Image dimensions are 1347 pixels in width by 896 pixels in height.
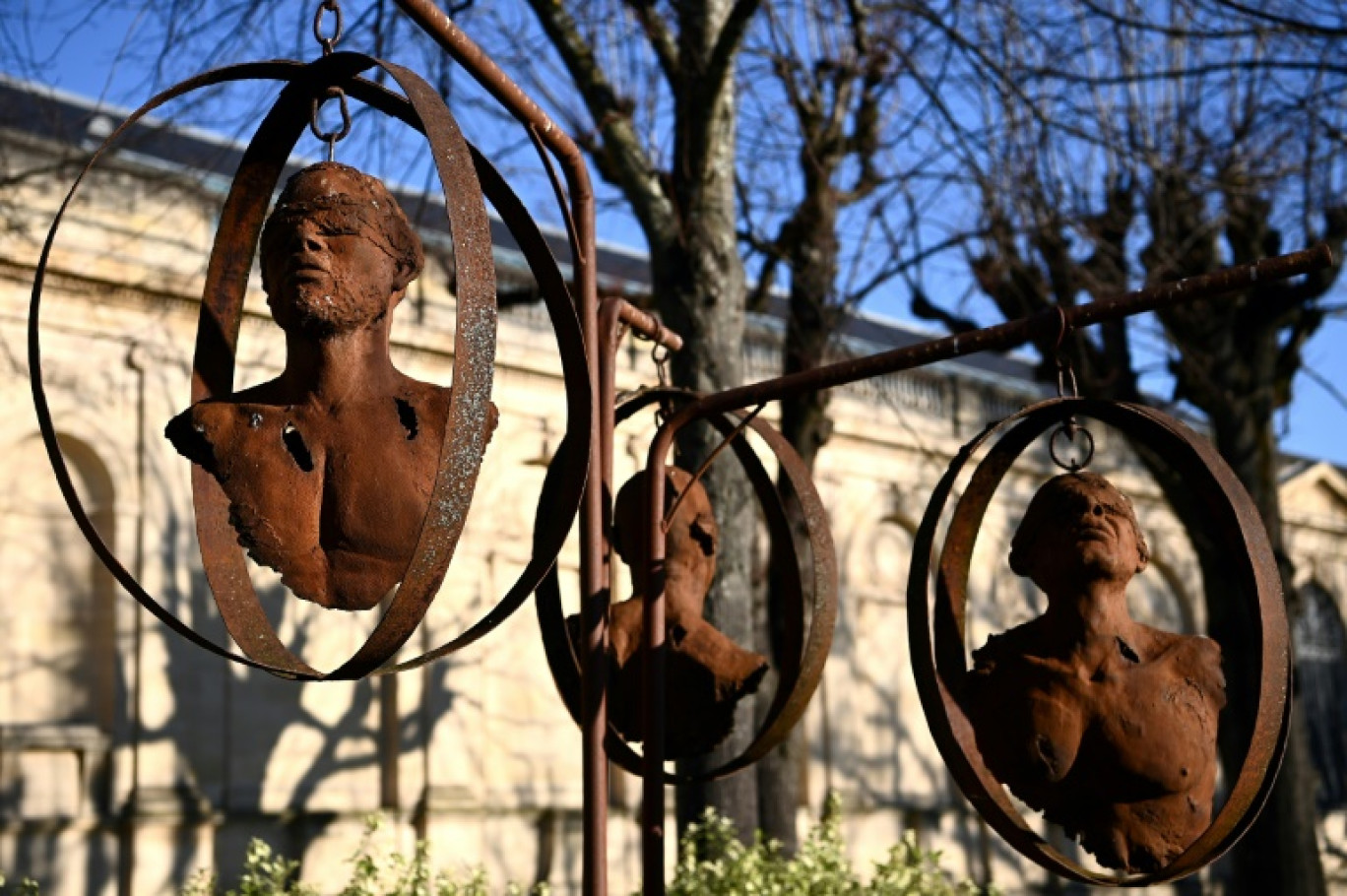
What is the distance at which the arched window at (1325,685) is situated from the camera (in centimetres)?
2400

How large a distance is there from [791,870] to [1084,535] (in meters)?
3.62

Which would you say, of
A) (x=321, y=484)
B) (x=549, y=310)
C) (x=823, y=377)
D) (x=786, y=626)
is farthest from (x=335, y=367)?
(x=786, y=626)

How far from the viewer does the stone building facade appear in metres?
12.2

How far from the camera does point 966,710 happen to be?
13.1 feet

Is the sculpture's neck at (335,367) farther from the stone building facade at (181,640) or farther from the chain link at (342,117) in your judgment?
the stone building facade at (181,640)

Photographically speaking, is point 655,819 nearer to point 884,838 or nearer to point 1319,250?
point 1319,250

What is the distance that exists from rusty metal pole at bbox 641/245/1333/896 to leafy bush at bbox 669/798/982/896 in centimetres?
235

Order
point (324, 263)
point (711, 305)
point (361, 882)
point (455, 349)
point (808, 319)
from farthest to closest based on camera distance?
1. point (808, 319)
2. point (711, 305)
3. point (361, 882)
4. point (324, 263)
5. point (455, 349)

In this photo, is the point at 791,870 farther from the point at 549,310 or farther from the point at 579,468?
the point at 549,310

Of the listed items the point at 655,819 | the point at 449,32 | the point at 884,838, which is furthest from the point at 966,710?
the point at 884,838

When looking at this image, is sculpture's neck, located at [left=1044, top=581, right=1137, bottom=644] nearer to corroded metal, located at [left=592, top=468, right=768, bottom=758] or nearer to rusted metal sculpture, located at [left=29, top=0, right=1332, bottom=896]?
rusted metal sculpture, located at [left=29, top=0, right=1332, bottom=896]

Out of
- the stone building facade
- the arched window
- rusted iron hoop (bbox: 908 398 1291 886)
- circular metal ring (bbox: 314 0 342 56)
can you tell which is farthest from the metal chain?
the arched window

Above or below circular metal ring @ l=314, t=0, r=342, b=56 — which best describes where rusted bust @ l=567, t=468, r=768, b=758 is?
below

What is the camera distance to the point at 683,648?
16.3ft
